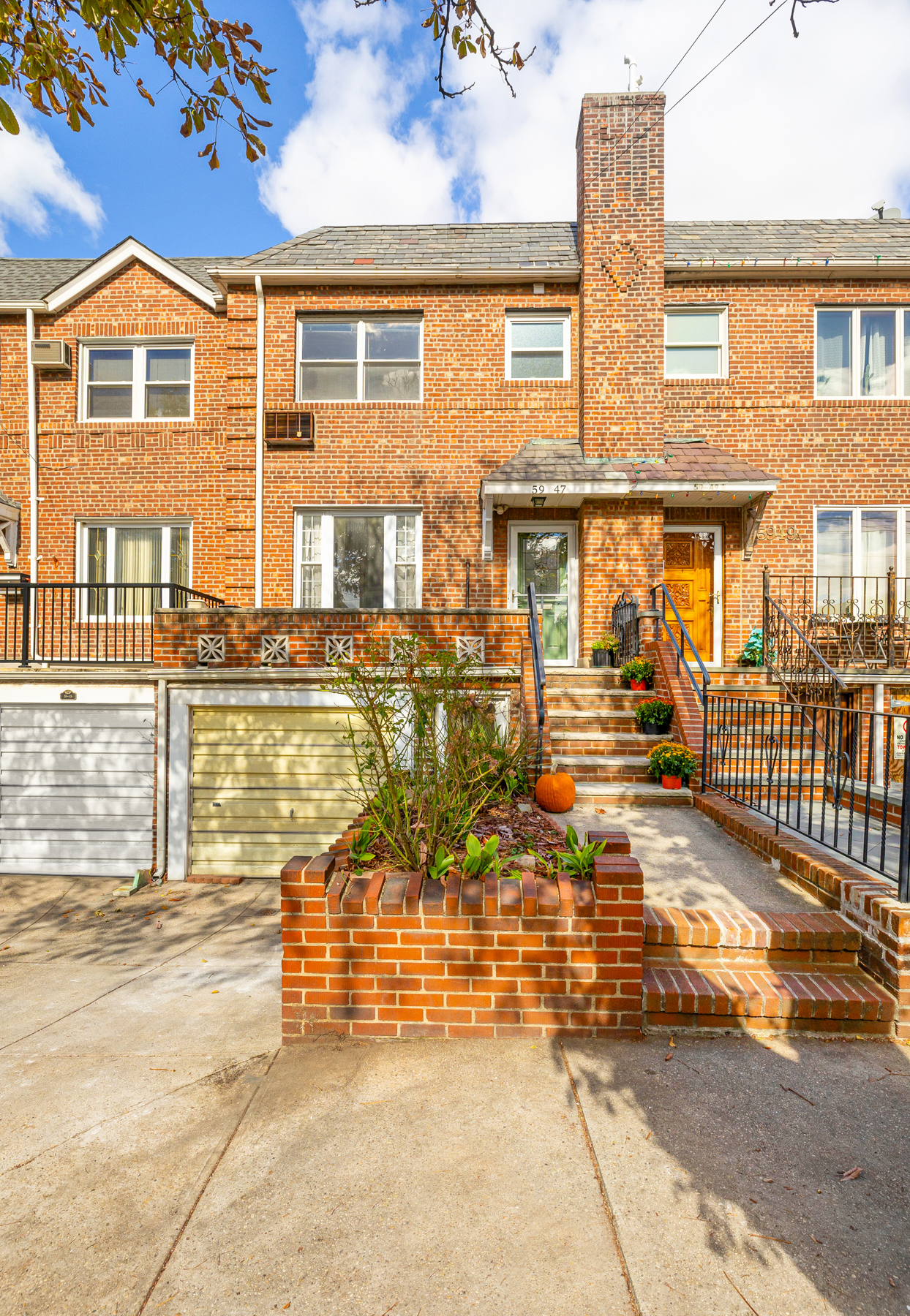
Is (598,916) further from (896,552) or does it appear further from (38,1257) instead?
(896,552)

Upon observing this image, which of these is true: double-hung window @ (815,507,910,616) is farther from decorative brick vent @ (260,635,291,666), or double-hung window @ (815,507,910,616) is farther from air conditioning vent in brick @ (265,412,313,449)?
air conditioning vent in brick @ (265,412,313,449)

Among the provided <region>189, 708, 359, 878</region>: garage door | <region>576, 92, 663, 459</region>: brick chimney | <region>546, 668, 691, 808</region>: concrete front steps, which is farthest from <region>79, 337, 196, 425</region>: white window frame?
<region>546, 668, 691, 808</region>: concrete front steps

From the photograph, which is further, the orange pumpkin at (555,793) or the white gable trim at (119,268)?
the white gable trim at (119,268)

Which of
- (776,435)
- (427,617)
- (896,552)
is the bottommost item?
(427,617)

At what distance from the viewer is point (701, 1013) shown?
128 inches

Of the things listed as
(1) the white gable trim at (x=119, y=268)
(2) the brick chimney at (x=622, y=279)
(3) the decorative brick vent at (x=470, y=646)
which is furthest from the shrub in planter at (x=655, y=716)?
(1) the white gable trim at (x=119, y=268)

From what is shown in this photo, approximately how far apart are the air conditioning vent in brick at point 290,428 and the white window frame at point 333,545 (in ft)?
3.66

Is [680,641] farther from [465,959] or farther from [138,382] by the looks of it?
[138,382]

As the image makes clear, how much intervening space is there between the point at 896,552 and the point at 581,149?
862 centimetres

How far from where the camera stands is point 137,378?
449 inches

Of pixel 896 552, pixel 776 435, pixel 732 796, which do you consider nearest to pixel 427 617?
pixel 732 796

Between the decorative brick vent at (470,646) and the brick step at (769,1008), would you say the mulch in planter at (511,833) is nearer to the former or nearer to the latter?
the brick step at (769,1008)

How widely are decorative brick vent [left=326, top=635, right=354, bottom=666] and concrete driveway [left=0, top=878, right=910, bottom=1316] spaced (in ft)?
15.0

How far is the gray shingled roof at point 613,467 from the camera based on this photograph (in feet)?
31.5
